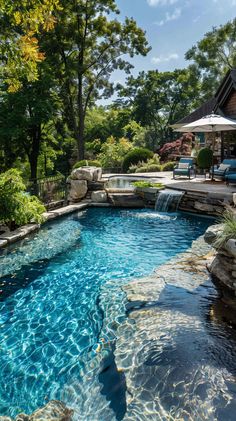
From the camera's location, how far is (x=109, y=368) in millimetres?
3629

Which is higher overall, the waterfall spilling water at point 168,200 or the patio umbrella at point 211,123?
the patio umbrella at point 211,123

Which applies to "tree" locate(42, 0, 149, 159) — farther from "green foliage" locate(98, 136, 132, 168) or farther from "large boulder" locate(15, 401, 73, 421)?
"large boulder" locate(15, 401, 73, 421)

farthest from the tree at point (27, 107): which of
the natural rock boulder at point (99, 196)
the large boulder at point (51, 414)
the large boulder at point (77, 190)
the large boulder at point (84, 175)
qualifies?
the large boulder at point (51, 414)

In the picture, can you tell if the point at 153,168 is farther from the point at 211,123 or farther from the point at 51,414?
the point at 51,414

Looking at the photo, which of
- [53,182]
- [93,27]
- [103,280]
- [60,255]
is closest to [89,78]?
[93,27]

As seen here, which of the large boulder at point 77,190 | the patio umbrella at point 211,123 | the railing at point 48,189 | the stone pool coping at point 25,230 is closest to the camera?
the stone pool coping at point 25,230

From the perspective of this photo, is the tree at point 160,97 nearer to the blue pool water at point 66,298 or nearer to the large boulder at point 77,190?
the large boulder at point 77,190

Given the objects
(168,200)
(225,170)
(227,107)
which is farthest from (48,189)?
(227,107)

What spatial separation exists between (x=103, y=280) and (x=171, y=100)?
3435 cm

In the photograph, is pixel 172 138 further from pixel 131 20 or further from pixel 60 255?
pixel 60 255

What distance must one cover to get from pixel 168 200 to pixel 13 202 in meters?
5.76

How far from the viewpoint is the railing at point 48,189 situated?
1140 cm

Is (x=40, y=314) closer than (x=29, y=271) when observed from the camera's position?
Yes

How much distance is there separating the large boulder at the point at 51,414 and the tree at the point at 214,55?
32.1 meters
